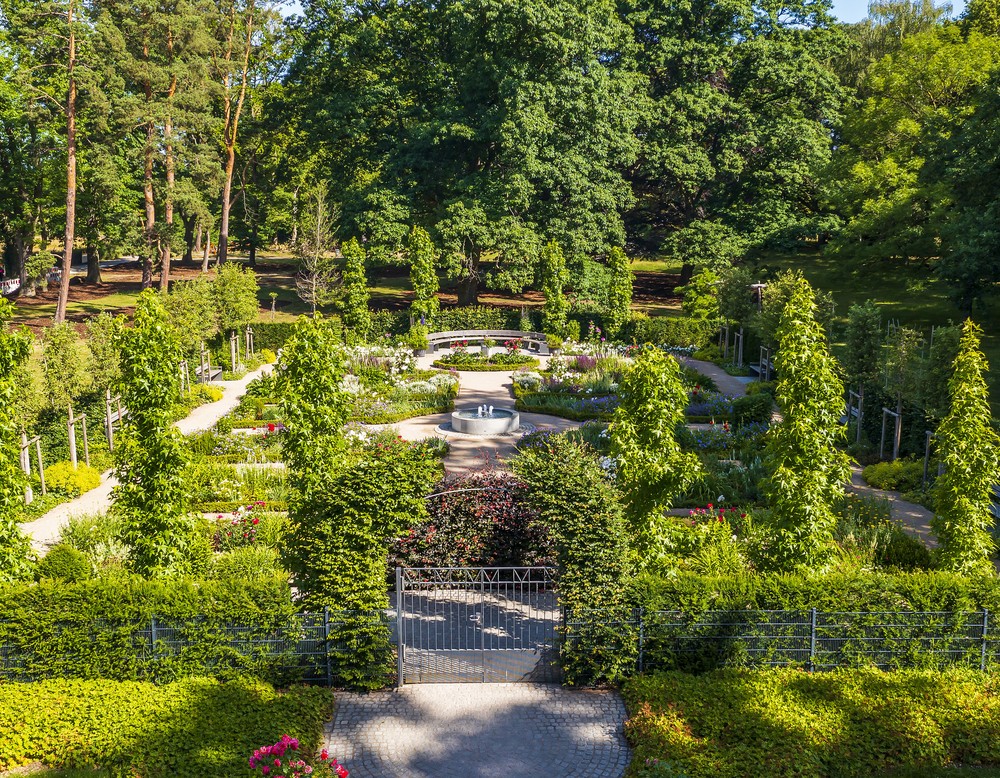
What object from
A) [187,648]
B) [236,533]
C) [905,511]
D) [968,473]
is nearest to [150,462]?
[187,648]

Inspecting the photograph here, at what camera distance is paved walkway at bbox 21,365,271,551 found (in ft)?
55.6

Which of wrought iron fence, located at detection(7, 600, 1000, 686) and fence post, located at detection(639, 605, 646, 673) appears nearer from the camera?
wrought iron fence, located at detection(7, 600, 1000, 686)

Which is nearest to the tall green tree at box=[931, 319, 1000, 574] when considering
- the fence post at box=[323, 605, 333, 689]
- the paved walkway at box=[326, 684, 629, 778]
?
the paved walkway at box=[326, 684, 629, 778]

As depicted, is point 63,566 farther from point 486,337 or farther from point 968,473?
point 486,337

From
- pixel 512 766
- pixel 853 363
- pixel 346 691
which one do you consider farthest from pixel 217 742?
pixel 853 363

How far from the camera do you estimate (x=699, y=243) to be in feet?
148

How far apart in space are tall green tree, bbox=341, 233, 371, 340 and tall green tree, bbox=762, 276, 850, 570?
1062 inches

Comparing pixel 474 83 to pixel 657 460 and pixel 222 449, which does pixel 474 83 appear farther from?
pixel 657 460

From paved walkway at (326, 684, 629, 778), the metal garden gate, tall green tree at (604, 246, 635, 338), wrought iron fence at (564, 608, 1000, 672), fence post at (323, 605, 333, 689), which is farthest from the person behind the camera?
tall green tree at (604, 246, 635, 338)

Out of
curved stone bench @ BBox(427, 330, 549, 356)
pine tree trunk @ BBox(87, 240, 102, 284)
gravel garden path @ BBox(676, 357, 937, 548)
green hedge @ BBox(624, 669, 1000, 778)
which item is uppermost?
pine tree trunk @ BBox(87, 240, 102, 284)

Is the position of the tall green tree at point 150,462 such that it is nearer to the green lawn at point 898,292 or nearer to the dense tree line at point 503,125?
the green lawn at point 898,292

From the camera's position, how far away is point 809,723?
10562 mm

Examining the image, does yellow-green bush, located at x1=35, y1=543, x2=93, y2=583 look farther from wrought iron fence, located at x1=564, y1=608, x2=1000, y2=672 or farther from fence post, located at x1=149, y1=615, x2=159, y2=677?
wrought iron fence, located at x1=564, y1=608, x2=1000, y2=672

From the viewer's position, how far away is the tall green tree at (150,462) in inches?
517
